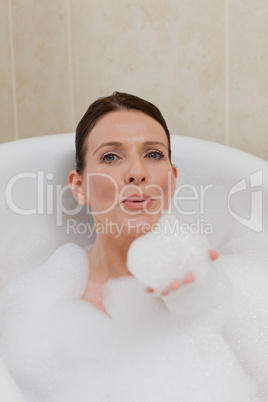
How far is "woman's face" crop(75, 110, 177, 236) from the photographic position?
1005mm

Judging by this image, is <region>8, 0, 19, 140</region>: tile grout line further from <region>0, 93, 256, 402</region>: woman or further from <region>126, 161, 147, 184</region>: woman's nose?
<region>126, 161, 147, 184</region>: woman's nose

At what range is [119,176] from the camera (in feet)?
3.33

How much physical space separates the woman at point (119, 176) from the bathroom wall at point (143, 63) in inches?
10.6

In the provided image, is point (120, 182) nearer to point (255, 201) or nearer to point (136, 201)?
point (136, 201)

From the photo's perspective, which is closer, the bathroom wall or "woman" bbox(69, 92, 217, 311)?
"woman" bbox(69, 92, 217, 311)

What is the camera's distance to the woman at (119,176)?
1.01 m

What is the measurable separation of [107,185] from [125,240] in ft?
0.40

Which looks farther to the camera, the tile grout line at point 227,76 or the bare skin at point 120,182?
the tile grout line at point 227,76

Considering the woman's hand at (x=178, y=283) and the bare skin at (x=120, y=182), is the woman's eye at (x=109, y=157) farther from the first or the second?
the woman's hand at (x=178, y=283)

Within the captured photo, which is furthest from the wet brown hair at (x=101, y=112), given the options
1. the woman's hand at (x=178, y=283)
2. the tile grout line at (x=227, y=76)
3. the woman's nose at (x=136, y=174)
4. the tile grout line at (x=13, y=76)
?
the tile grout line at (x=13, y=76)

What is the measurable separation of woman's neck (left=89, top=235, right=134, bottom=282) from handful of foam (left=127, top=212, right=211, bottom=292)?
20cm

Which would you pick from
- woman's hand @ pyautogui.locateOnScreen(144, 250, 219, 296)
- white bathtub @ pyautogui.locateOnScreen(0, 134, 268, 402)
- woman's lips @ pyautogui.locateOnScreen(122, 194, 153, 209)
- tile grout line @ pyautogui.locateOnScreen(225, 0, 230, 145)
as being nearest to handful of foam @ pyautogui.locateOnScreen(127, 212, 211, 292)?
woman's hand @ pyautogui.locateOnScreen(144, 250, 219, 296)

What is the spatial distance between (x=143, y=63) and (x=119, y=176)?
0.51 metres

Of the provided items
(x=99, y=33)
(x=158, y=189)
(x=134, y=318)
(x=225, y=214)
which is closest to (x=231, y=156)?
(x=225, y=214)
